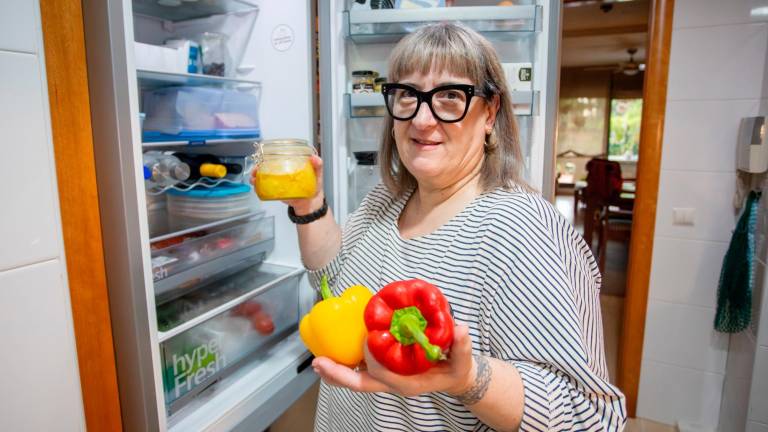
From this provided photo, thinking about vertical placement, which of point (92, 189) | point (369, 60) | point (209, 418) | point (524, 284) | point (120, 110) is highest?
point (369, 60)

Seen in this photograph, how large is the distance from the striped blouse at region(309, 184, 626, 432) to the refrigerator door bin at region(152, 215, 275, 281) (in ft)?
1.92

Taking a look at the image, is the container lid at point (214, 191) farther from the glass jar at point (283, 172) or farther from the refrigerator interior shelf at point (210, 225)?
the glass jar at point (283, 172)

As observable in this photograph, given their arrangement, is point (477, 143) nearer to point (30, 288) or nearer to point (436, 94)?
point (436, 94)

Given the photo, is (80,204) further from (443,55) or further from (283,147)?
(443,55)

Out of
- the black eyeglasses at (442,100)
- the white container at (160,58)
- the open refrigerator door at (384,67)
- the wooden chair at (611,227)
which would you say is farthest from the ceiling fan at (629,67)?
the black eyeglasses at (442,100)

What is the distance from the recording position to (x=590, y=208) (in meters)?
4.81

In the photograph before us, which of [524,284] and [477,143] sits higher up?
[477,143]

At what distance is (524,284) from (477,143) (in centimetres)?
30

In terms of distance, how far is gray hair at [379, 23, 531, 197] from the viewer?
85 cm

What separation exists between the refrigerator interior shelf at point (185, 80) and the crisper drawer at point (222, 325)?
0.61 m

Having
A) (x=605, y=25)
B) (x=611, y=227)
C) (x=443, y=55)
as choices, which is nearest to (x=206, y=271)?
(x=443, y=55)

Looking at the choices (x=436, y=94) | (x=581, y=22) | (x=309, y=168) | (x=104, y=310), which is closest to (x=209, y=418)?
(x=104, y=310)

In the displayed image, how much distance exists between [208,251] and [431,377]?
100 centimetres

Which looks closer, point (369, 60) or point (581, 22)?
point (369, 60)
